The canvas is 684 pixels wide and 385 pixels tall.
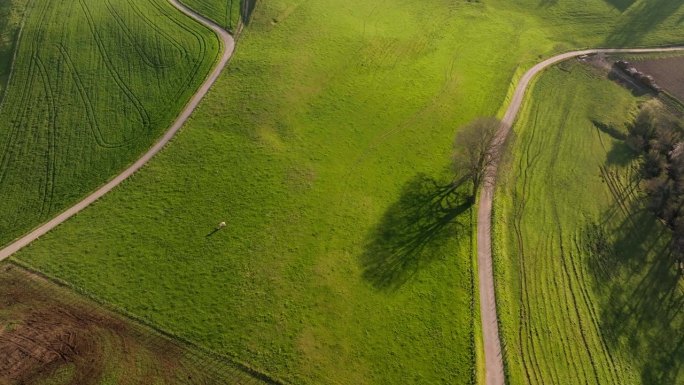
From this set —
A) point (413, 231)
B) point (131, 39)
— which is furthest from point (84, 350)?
point (131, 39)

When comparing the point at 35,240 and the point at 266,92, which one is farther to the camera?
the point at 266,92

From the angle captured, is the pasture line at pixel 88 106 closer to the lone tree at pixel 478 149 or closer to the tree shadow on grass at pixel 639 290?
the lone tree at pixel 478 149

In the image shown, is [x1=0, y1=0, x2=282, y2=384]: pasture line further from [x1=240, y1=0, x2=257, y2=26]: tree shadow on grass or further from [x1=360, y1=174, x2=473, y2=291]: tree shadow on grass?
[x1=360, y1=174, x2=473, y2=291]: tree shadow on grass

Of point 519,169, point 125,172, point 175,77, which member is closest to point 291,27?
point 175,77

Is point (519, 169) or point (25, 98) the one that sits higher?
point (519, 169)

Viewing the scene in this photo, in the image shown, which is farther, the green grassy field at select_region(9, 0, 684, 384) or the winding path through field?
the green grassy field at select_region(9, 0, 684, 384)

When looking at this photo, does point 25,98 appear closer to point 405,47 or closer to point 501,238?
point 405,47

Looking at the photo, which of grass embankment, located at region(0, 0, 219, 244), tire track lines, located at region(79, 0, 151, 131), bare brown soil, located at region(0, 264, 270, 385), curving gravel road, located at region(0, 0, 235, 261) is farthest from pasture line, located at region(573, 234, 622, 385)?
tire track lines, located at region(79, 0, 151, 131)
